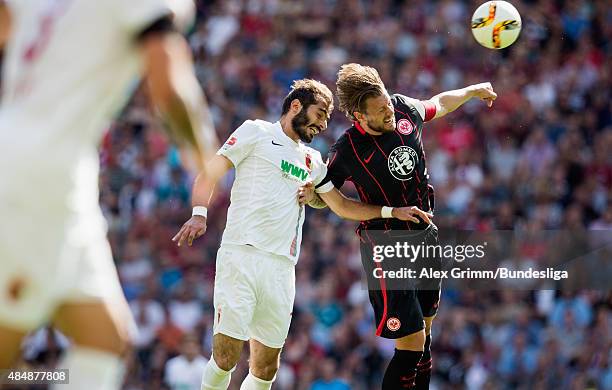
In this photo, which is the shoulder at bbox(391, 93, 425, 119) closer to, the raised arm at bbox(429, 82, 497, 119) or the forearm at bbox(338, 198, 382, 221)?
the raised arm at bbox(429, 82, 497, 119)

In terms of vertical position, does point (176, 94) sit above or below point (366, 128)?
below

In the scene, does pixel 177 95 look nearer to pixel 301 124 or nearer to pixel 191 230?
pixel 191 230

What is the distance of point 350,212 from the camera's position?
8.68 m

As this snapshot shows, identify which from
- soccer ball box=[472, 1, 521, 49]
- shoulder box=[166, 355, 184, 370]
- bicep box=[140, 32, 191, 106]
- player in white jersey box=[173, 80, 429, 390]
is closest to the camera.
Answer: bicep box=[140, 32, 191, 106]

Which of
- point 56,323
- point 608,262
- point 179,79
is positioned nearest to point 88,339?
point 56,323

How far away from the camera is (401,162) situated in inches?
342

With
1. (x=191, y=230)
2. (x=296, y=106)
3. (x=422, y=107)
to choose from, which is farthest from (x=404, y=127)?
(x=191, y=230)

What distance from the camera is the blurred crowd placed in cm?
1502

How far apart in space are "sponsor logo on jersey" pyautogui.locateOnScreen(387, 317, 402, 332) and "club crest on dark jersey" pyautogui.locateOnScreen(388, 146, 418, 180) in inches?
45.7

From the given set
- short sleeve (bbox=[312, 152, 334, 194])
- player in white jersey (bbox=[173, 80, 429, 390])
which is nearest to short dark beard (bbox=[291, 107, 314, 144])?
player in white jersey (bbox=[173, 80, 429, 390])

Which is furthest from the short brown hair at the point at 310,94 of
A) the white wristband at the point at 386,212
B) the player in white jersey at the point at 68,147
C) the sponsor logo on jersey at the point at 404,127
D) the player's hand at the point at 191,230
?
the player in white jersey at the point at 68,147

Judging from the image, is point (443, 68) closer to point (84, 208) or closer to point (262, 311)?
point (262, 311)

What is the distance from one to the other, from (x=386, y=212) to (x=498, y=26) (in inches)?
105

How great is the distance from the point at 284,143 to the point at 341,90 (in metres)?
0.67
